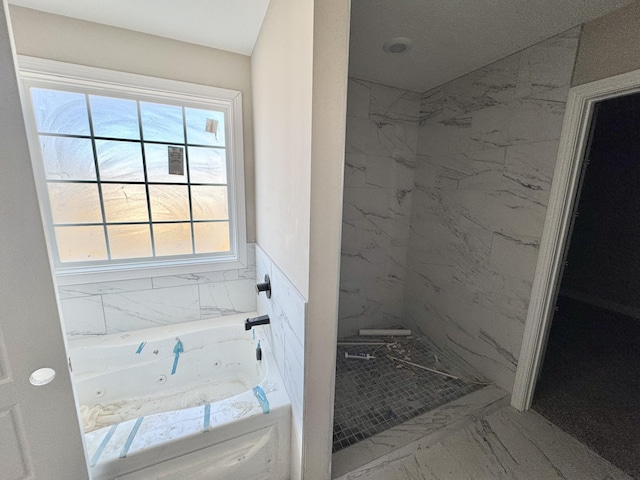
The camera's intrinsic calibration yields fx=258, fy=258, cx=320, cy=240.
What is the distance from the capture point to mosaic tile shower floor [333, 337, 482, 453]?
1.64 meters

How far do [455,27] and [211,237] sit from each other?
7.09 feet

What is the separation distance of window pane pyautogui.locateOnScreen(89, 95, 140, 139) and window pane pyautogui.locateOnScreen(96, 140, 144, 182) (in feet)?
0.21

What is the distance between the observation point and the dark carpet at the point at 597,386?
151 centimetres

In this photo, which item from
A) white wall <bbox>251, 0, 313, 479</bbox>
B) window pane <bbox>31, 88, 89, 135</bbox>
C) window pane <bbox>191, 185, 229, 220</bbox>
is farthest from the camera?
window pane <bbox>191, 185, 229, 220</bbox>

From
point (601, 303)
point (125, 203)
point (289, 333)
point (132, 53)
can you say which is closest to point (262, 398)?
point (289, 333)

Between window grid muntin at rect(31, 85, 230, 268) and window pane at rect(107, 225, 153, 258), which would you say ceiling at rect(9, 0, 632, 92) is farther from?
window pane at rect(107, 225, 153, 258)

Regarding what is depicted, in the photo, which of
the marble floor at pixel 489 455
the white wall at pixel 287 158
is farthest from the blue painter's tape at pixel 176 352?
the marble floor at pixel 489 455

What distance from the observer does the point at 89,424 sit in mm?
1584

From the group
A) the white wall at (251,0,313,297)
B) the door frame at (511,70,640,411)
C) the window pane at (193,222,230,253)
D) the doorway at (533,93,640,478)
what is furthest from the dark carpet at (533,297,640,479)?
the window pane at (193,222,230,253)

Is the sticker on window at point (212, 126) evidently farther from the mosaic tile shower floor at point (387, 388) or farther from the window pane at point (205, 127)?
the mosaic tile shower floor at point (387, 388)

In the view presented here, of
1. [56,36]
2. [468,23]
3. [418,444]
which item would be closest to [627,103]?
[468,23]

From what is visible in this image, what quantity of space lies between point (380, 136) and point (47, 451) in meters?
2.75

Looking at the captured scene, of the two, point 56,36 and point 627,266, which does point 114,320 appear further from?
point 627,266

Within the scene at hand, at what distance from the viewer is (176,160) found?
6.33ft
